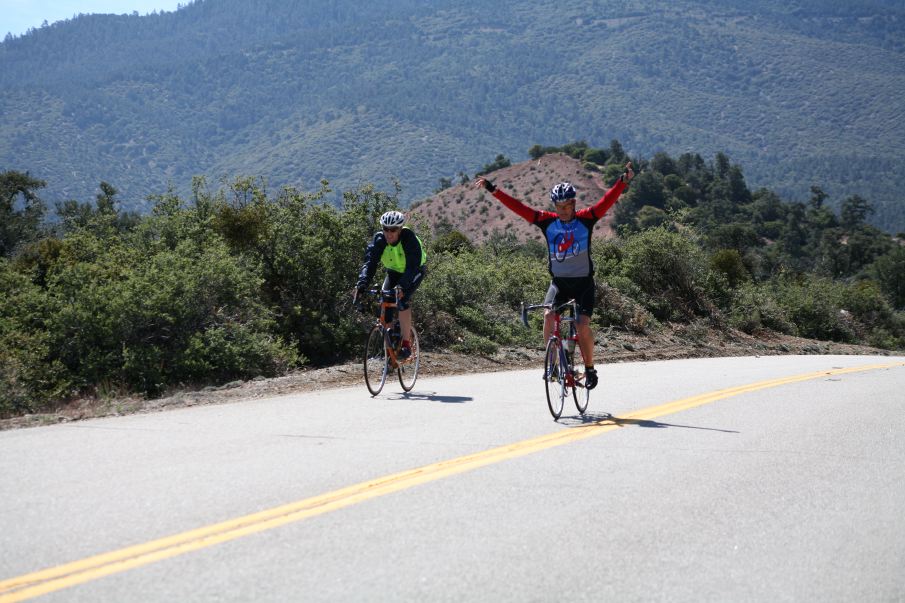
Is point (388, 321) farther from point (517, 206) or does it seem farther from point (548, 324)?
point (548, 324)

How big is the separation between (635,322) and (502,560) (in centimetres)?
1856

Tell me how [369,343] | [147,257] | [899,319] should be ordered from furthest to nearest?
1. [899,319]
2. [147,257]
3. [369,343]

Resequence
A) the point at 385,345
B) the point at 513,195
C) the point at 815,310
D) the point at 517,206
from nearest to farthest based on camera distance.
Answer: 1. the point at 517,206
2. the point at 385,345
3. the point at 815,310
4. the point at 513,195

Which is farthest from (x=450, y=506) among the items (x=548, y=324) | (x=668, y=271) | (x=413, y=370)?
(x=668, y=271)

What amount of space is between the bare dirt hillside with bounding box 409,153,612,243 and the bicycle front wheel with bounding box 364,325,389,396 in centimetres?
9560

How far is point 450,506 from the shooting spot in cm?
609

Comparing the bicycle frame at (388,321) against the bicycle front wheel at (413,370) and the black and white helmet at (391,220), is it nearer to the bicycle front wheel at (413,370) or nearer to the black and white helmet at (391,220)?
the bicycle front wheel at (413,370)

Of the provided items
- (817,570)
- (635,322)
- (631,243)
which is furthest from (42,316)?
(631,243)

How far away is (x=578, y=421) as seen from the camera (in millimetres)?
9453

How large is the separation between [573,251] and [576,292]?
432 mm

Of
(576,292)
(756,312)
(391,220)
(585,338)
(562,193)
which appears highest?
(562,193)

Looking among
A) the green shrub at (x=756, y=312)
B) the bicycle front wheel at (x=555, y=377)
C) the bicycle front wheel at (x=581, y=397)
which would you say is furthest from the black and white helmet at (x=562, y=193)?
the green shrub at (x=756, y=312)

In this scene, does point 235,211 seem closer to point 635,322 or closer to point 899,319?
point 635,322

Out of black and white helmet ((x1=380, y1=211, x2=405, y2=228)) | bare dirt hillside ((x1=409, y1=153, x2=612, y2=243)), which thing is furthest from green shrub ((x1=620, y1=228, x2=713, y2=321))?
bare dirt hillside ((x1=409, y1=153, x2=612, y2=243))
